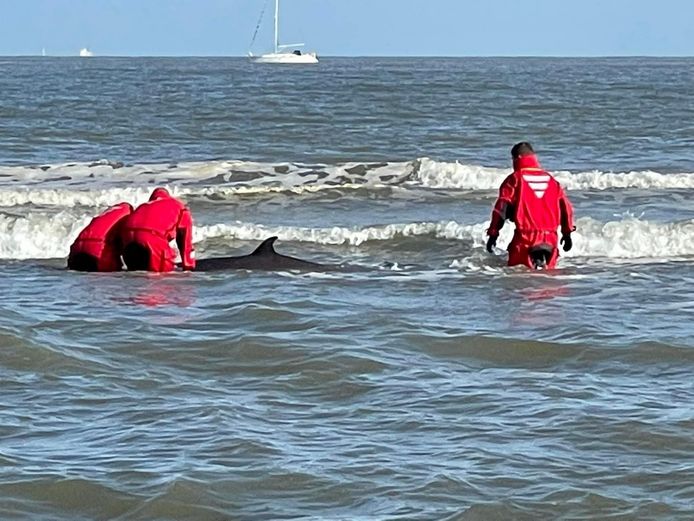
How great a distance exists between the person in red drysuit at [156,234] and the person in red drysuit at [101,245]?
0.48ft

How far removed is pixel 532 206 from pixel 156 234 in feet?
9.89

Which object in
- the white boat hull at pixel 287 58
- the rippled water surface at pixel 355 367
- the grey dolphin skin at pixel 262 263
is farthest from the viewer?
the white boat hull at pixel 287 58

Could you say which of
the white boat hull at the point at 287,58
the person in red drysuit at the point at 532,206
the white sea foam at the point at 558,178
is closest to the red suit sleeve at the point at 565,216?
the person in red drysuit at the point at 532,206

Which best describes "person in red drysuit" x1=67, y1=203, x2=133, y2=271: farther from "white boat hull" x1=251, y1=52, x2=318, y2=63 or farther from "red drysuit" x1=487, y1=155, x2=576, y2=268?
"white boat hull" x1=251, y1=52, x2=318, y2=63

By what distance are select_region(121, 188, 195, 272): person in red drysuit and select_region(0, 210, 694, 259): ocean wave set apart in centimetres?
339

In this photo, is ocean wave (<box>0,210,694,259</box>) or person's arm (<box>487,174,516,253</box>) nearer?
person's arm (<box>487,174,516,253</box>)

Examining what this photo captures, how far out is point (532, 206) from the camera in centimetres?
1265

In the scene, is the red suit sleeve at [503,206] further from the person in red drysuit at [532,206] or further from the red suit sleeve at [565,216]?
the red suit sleeve at [565,216]

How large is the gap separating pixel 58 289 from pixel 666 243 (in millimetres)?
6731

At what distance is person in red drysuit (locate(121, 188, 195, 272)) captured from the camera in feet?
42.1

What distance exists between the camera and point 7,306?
11.5 metres

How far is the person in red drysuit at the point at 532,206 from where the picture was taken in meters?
12.7

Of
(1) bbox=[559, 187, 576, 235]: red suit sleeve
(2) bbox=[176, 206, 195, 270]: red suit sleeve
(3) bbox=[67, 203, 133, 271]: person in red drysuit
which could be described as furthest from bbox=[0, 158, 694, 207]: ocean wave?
(1) bbox=[559, 187, 576, 235]: red suit sleeve

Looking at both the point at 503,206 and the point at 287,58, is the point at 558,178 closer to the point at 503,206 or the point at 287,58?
the point at 503,206
